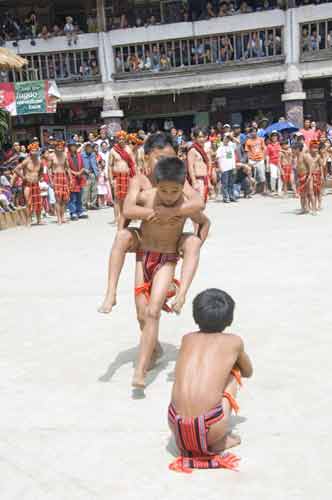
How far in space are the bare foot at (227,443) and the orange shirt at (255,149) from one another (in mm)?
13228

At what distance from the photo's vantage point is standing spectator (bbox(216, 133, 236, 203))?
14984 millimetres

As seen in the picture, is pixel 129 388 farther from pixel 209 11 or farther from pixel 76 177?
pixel 209 11

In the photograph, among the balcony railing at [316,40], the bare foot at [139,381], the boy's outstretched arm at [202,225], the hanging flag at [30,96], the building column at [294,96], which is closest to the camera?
the bare foot at [139,381]

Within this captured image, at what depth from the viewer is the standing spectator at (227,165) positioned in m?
15.0

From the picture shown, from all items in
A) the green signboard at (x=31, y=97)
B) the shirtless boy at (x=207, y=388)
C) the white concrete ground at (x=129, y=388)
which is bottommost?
the white concrete ground at (x=129, y=388)

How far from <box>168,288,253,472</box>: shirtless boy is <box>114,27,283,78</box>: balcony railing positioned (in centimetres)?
2012

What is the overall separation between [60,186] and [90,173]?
2.52m

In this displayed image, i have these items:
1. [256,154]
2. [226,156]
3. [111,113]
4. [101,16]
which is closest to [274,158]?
[256,154]

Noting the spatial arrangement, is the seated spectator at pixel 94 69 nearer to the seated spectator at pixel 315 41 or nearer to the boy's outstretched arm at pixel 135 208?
the seated spectator at pixel 315 41

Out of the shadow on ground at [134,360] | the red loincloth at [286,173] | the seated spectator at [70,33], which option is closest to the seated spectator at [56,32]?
the seated spectator at [70,33]

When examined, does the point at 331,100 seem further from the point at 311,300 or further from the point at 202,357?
the point at 202,357

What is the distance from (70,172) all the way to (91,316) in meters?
7.96

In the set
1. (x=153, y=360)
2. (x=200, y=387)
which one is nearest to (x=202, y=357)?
(x=200, y=387)

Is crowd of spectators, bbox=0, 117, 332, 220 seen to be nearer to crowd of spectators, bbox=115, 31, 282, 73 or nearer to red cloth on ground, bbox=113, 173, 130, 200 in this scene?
red cloth on ground, bbox=113, 173, 130, 200
